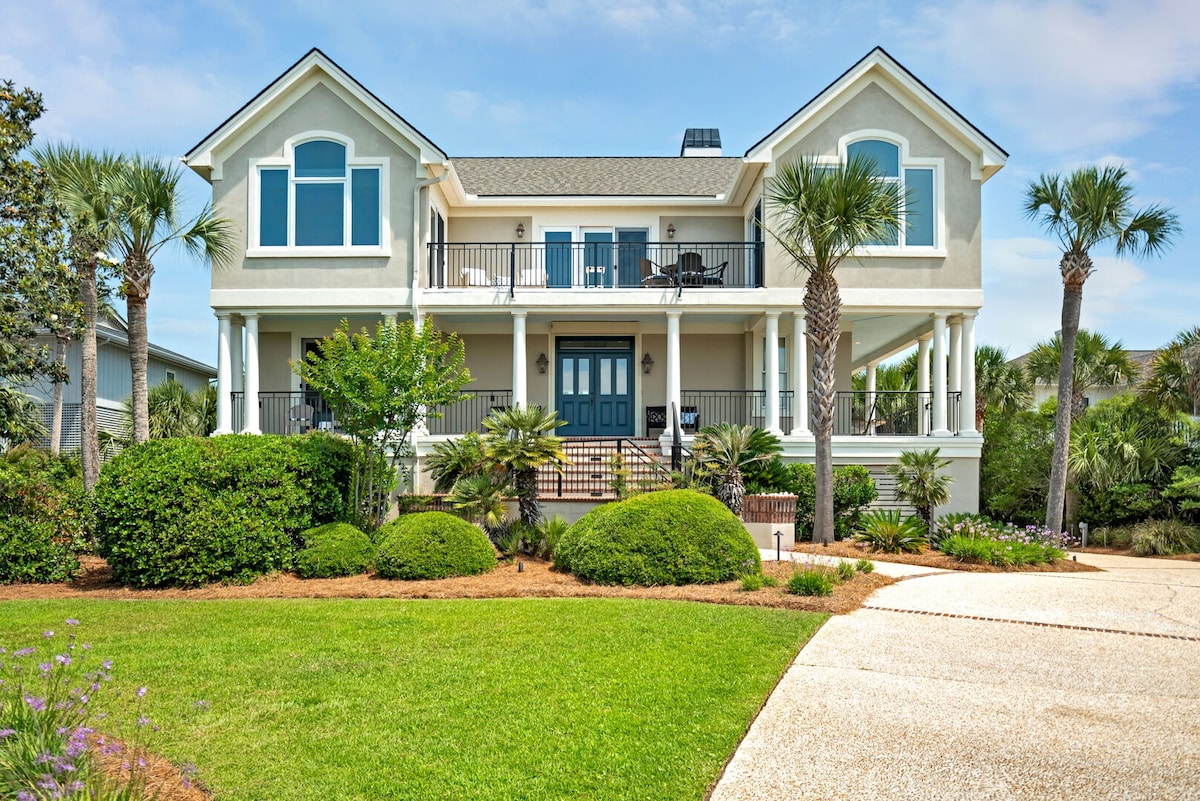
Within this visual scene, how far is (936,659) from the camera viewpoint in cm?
722

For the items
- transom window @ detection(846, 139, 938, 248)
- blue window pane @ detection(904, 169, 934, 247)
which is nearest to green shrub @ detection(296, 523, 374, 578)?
transom window @ detection(846, 139, 938, 248)

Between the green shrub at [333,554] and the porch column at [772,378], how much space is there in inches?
342

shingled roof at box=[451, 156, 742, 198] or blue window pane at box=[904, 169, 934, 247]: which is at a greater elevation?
shingled roof at box=[451, 156, 742, 198]

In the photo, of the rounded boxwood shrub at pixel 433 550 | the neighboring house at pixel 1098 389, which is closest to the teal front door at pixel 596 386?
the rounded boxwood shrub at pixel 433 550

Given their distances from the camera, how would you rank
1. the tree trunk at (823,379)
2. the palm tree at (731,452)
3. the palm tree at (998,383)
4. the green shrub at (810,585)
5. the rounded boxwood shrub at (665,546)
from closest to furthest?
the green shrub at (810,585)
the rounded boxwood shrub at (665,546)
the palm tree at (731,452)
the tree trunk at (823,379)
the palm tree at (998,383)

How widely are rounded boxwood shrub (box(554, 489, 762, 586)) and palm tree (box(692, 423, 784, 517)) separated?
2.83 m

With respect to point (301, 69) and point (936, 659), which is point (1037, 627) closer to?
point (936, 659)

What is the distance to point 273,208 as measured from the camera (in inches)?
685

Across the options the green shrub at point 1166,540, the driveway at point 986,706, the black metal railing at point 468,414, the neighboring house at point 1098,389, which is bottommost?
the green shrub at point 1166,540

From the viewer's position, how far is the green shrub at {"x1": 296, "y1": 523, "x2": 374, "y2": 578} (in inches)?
446

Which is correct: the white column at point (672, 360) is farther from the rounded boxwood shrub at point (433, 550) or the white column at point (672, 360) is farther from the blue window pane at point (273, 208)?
the blue window pane at point (273, 208)

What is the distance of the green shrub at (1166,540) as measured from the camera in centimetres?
1521

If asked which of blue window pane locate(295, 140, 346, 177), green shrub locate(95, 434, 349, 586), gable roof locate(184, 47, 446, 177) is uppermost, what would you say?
gable roof locate(184, 47, 446, 177)

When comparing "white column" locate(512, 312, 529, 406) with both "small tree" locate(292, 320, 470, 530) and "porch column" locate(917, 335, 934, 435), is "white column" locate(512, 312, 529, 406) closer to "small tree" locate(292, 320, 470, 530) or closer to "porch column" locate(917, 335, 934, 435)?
"small tree" locate(292, 320, 470, 530)
